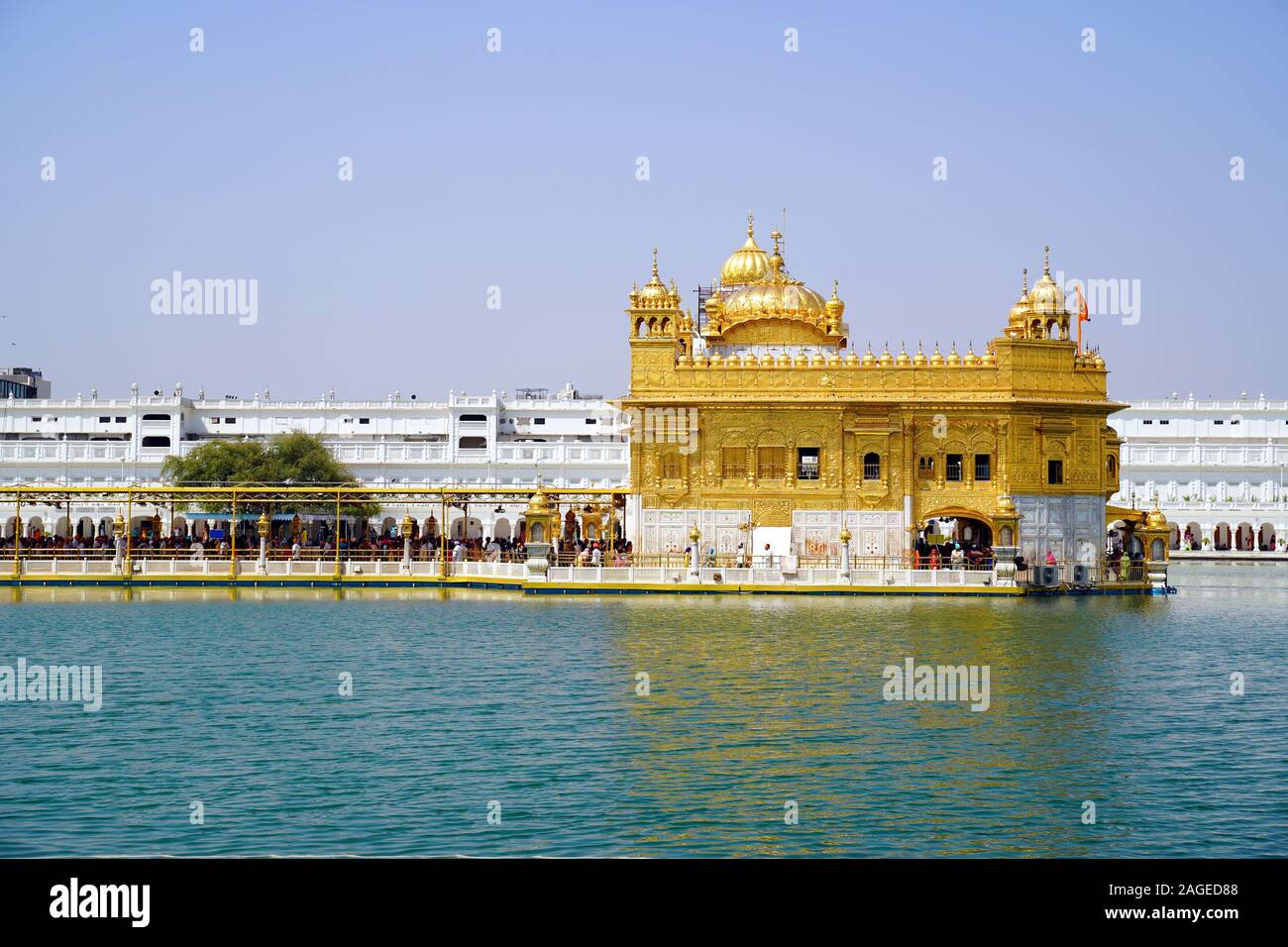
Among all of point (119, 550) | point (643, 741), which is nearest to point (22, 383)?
point (119, 550)

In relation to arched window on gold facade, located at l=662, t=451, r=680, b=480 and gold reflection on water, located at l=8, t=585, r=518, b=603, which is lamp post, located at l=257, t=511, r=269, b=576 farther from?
arched window on gold facade, located at l=662, t=451, r=680, b=480

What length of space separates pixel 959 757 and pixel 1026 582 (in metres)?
28.3

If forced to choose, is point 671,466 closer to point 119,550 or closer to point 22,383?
point 119,550

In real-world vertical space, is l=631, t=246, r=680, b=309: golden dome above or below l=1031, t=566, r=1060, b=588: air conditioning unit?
above

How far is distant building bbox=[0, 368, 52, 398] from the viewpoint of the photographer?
113 metres

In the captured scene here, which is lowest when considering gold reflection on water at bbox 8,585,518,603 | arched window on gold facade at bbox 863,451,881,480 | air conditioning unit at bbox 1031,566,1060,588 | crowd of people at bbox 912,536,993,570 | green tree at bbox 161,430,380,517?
gold reflection on water at bbox 8,585,518,603

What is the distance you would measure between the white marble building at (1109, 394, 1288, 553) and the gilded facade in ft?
163

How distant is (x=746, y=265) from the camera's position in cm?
6378

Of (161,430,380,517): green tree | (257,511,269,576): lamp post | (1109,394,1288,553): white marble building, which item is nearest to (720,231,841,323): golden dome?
(257,511,269,576): lamp post

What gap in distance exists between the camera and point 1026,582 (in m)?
48.2

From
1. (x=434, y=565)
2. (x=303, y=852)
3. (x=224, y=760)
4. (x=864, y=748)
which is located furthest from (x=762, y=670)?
(x=434, y=565)

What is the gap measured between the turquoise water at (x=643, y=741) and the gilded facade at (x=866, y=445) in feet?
40.5

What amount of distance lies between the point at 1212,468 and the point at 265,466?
63614 millimetres
